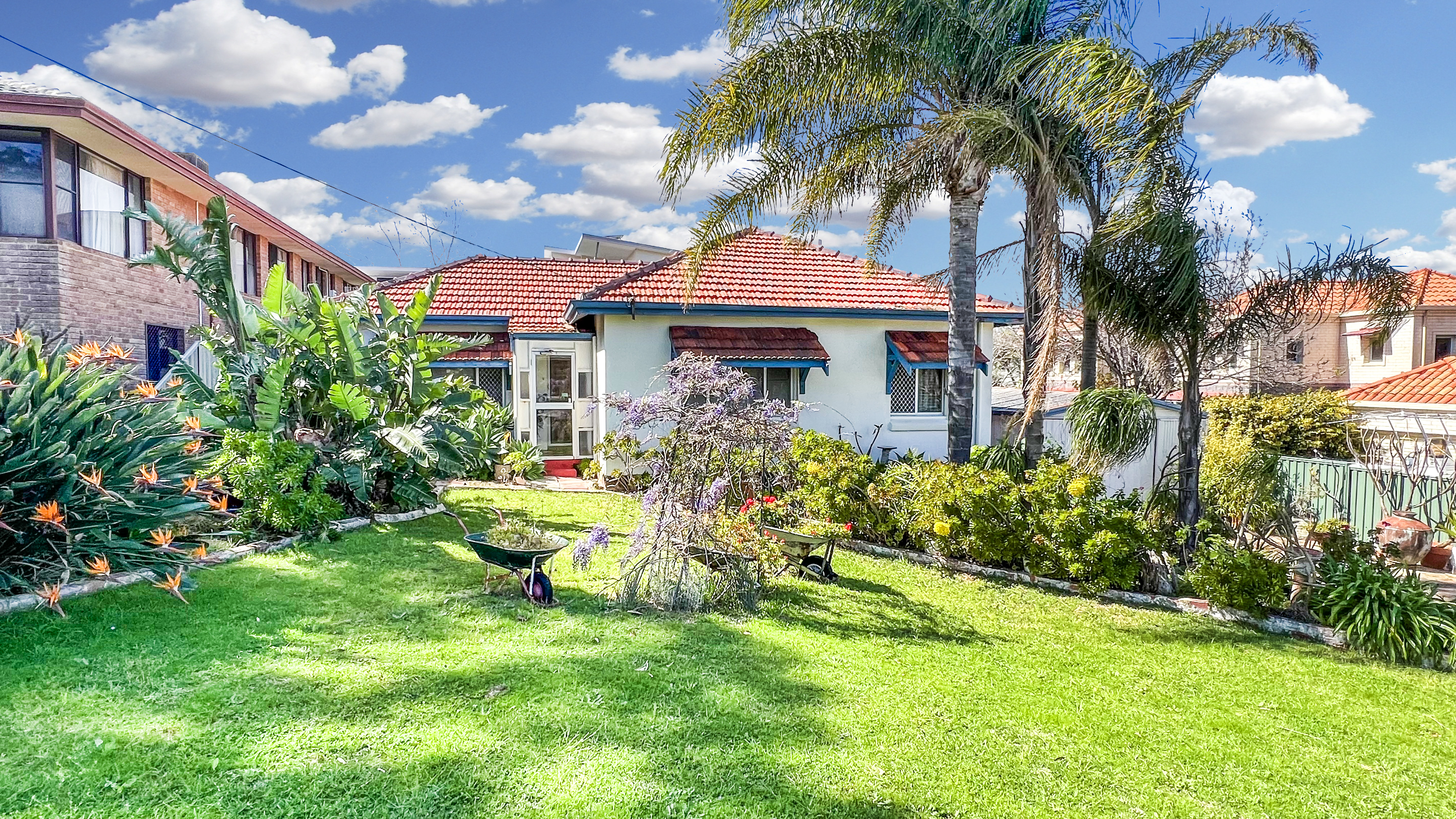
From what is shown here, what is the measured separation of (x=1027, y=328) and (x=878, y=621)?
7.25 meters

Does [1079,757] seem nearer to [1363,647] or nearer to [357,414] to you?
[1363,647]

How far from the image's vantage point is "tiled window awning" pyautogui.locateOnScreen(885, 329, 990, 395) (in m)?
15.3

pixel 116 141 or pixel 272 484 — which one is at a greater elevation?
pixel 116 141

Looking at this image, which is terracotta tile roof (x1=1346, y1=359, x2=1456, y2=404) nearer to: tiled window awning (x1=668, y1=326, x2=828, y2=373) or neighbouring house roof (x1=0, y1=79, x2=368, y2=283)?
tiled window awning (x1=668, y1=326, x2=828, y2=373)

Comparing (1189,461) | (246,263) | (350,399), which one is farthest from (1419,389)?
(246,263)

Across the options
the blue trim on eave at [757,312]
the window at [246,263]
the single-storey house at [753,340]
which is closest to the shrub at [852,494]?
the single-storey house at [753,340]

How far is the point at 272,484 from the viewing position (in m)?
9.08

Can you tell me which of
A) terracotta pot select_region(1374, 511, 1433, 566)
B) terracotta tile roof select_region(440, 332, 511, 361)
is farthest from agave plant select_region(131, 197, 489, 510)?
terracotta pot select_region(1374, 511, 1433, 566)

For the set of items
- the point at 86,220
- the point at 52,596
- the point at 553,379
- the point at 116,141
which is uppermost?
the point at 116,141

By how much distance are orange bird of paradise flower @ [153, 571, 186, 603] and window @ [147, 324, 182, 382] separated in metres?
11.7

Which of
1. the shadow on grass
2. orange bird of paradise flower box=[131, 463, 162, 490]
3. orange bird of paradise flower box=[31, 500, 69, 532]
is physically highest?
orange bird of paradise flower box=[131, 463, 162, 490]

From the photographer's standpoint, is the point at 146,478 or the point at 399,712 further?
the point at 146,478

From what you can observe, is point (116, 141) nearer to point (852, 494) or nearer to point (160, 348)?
point (160, 348)

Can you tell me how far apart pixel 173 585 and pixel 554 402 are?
10563mm
